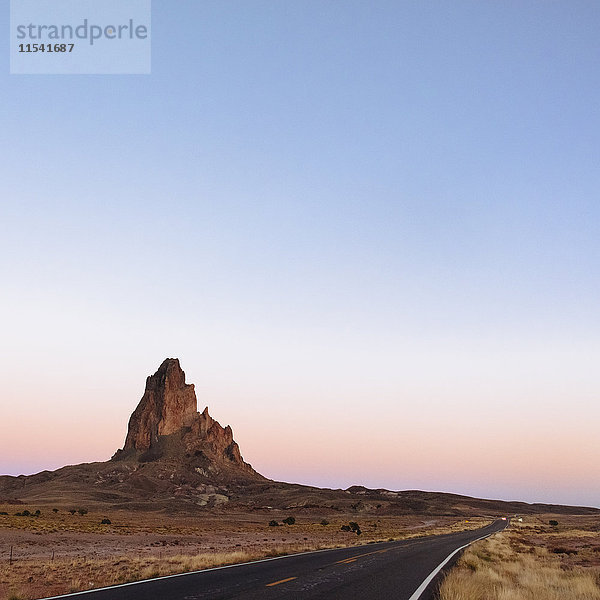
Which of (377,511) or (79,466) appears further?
(79,466)

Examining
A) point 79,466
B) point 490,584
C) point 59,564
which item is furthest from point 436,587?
point 79,466

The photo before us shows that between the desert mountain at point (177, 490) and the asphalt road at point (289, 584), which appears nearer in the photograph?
the asphalt road at point (289, 584)

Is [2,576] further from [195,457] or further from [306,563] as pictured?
[195,457]

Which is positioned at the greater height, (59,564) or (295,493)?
(59,564)

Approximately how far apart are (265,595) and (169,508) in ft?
385

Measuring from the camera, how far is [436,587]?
1614 cm

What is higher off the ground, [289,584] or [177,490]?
[289,584]

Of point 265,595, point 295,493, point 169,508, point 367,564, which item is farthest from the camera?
point 295,493

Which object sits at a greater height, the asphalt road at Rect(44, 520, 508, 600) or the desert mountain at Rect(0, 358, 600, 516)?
the asphalt road at Rect(44, 520, 508, 600)

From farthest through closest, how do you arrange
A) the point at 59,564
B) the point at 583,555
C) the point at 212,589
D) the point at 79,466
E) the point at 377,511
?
the point at 79,466
the point at 377,511
the point at 583,555
the point at 59,564
the point at 212,589

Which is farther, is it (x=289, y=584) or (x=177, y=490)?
(x=177, y=490)

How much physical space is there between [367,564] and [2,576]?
13.6 m

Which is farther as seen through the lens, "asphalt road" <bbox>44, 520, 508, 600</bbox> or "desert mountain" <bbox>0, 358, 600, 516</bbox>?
"desert mountain" <bbox>0, 358, 600, 516</bbox>

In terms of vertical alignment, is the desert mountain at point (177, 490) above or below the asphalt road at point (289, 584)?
below
